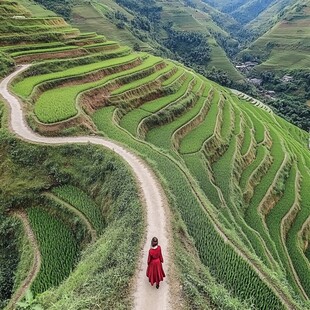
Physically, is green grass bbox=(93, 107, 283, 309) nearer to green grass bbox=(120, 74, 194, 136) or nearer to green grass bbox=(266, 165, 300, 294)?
green grass bbox=(120, 74, 194, 136)

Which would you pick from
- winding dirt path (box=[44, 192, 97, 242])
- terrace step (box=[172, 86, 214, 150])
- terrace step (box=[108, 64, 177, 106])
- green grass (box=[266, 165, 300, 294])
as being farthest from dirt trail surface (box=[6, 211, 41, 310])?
green grass (box=[266, 165, 300, 294])

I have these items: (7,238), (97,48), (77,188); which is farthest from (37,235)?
(97,48)

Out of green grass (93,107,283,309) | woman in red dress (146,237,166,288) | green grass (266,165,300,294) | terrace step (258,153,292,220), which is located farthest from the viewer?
terrace step (258,153,292,220)

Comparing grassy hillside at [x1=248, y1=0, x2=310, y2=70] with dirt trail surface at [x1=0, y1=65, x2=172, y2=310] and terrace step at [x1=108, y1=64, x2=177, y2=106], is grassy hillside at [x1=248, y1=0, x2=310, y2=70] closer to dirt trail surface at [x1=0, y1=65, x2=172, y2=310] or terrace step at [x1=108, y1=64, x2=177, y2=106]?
terrace step at [x1=108, y1=64, x2=177, y2=106]

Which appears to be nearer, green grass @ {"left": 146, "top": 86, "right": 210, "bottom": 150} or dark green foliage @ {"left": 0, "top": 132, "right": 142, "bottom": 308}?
dark green foliage @ {"left": 0, "top": 132, "right": 142, "bottom": 308}

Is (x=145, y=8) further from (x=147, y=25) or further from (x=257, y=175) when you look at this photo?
(x=257, y=175)

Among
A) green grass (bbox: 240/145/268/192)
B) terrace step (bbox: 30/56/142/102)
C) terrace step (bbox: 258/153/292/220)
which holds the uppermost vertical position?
terrace step (bbox: 30/56/142/102)

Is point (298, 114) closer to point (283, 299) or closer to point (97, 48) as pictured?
point (97, 48)

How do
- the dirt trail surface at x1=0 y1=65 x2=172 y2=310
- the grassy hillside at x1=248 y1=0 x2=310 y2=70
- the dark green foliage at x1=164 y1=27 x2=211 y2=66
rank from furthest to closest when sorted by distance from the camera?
1. the dark green foliage at x1=164 y1=27 x2=211 y2=66
2. the grassy hillside at x1=248 y1=0 x2=310 y2=70
3. the dirt trail surface at x1=0 y1=65 x2=172 y2=310

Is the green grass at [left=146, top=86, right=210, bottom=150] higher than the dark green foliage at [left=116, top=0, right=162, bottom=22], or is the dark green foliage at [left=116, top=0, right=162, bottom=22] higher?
the dark green foliage at [left=116, top=0, right=162, bottom=22]
